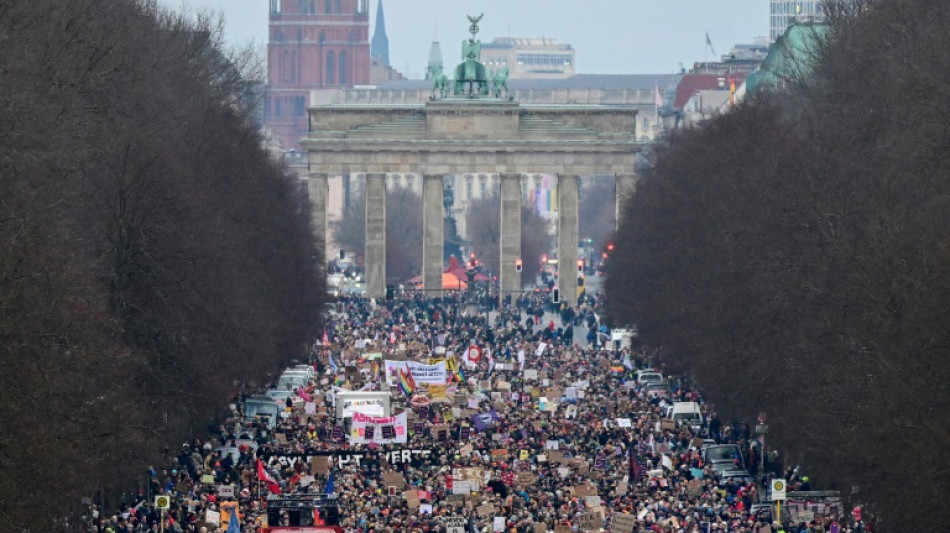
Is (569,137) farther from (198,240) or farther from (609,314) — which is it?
(198,240)

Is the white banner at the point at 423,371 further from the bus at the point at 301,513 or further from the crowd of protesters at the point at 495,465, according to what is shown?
the bus at the point at 301,513

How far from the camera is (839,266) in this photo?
73438 millimetres

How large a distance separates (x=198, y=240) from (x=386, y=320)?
6030 cm

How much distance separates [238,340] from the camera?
84.2 metres

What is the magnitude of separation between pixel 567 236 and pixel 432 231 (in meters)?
7.39

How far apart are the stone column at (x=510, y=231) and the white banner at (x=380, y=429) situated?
84.4m

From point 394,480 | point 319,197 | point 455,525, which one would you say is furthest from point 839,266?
point 319,197

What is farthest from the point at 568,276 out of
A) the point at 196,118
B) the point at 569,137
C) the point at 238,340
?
the point at 238,340

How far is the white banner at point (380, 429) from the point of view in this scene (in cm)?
8238

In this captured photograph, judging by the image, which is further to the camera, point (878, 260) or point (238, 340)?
point (238, 340)

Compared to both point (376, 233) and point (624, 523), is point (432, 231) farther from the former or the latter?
point (624, 523)

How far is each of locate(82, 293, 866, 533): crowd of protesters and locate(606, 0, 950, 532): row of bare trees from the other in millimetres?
Answer: 1964

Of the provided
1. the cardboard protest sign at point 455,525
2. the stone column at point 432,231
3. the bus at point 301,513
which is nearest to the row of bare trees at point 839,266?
the cardboard protest sign at point 455,525

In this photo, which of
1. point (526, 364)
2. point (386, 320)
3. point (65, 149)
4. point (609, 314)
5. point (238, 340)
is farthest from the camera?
point (386, 320)
